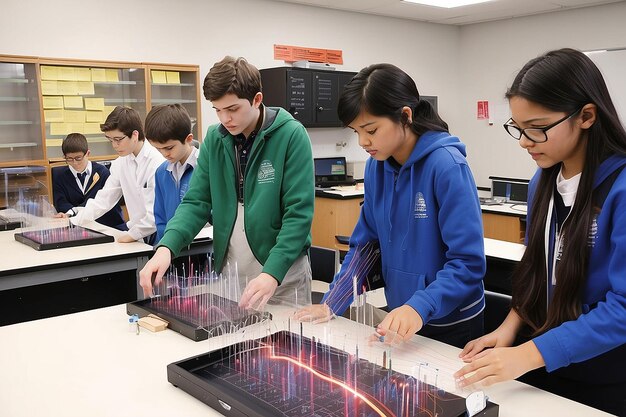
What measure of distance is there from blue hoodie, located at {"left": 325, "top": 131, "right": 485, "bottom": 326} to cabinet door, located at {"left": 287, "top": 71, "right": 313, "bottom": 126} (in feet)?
14.6

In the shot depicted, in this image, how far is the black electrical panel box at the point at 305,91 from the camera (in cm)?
606

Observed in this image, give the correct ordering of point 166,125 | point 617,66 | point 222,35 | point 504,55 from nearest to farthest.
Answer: point 166,125, point 222,35, point 617,66, point 504,55

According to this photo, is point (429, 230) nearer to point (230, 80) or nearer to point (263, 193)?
point (263, 193)

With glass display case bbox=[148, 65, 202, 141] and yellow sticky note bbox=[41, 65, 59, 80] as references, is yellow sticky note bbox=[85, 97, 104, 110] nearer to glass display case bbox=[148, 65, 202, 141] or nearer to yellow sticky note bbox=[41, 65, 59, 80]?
yellow sticky note bbox=[41, 65, 59, 80]

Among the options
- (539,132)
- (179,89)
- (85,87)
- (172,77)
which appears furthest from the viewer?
(179,89)

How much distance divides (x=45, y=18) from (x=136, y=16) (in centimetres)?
82

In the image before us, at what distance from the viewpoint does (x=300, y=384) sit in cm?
122

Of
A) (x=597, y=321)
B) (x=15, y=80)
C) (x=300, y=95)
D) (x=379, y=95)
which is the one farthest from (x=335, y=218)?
(x=597, y=321)

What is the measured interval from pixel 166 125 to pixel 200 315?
1.21m

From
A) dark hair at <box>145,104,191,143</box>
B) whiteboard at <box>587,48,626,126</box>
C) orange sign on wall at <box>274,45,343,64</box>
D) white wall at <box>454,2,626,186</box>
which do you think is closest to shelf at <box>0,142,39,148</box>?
dark hair at <box>145,104,191,143</box>

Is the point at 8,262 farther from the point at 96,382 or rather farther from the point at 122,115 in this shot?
the point at 96,382

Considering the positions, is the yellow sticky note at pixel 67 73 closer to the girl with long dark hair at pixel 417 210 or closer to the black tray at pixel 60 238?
the black tray at pixel 60 238

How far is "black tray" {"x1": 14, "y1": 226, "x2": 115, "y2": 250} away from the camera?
302cm

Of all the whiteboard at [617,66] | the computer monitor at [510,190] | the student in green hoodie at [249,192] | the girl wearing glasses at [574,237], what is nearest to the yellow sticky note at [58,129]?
the student in green hoodie at [249,192]
